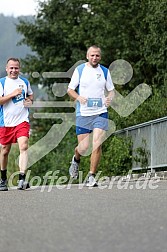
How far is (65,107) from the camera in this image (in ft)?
157

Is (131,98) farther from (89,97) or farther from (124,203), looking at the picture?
(124,203)

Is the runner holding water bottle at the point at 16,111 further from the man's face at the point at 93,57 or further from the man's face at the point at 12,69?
the man's face at the point at 93,57

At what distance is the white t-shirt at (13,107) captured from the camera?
1335cm

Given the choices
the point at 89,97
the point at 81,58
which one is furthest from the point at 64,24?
the point at 89,97

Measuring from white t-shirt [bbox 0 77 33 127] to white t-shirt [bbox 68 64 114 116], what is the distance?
82cm

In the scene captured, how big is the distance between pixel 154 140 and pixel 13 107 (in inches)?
221

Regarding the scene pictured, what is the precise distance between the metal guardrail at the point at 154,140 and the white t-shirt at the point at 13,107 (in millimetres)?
4680

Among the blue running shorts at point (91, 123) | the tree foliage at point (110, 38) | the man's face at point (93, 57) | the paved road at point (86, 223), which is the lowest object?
the paved road at point (86, 223)

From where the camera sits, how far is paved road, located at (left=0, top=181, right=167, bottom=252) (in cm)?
590

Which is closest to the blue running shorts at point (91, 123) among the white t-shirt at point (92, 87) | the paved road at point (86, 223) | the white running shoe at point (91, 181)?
the white t-shirt at point (92, 87)

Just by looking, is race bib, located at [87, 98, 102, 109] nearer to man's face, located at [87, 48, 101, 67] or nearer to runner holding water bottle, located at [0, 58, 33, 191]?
man's face, located at [87, 48, 101, 67]

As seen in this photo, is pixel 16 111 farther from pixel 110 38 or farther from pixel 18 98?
pixel 110 38

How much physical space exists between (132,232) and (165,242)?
1.77ft

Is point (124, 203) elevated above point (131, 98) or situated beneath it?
situated beneath
